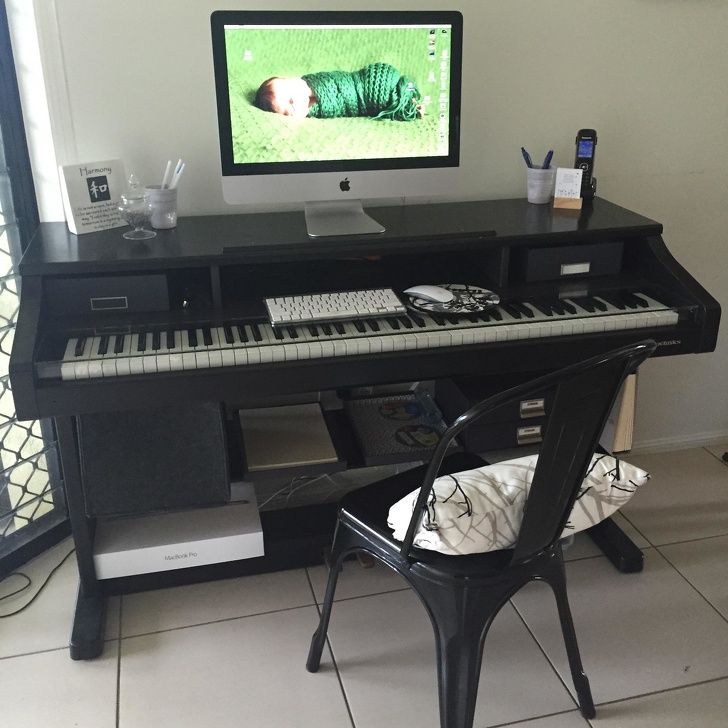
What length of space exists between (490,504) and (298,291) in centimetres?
81

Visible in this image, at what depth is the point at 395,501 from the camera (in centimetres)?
167

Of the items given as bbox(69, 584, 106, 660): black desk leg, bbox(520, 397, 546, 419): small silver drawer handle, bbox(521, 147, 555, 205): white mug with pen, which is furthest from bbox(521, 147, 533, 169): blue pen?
bbox(69, 584, 106, 660): black desk leg

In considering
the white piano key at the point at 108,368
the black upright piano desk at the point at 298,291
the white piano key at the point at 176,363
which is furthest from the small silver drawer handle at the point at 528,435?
the white piano key at the point at 108,368

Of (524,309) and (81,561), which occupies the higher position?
(524,309)

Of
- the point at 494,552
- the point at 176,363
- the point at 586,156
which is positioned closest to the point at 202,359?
the point at 176,363

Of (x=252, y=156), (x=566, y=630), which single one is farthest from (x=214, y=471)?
(x=566, y=630)

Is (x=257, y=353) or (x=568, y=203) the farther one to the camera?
(x=568, y=203)

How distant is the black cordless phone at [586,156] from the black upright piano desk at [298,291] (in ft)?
0.27

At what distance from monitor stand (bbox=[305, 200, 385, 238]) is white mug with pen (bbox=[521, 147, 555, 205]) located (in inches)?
19.4

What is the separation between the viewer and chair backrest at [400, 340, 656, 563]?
128 cm

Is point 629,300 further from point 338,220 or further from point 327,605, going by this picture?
point 327,605

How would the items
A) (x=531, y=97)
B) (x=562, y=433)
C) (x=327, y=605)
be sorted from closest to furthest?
(x=562, y=433) < (x=327, y=605) < (x=531, y=97)

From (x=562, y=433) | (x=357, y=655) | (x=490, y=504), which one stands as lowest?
(x=357, y=655)

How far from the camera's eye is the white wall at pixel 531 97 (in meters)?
2.02
